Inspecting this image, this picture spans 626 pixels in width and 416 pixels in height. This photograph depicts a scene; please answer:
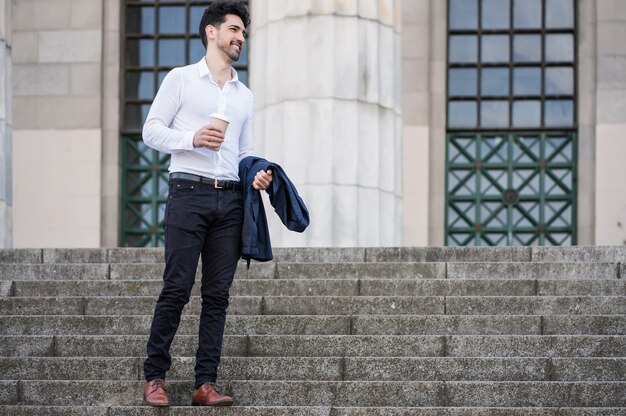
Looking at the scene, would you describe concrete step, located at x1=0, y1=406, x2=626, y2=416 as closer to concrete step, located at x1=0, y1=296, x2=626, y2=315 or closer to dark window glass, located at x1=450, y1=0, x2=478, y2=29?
concrete step, located at x1=0, y1=296, x2=626, y2=315

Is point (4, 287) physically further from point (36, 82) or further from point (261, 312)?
point (36, 82)

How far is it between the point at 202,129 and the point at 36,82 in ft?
43.1

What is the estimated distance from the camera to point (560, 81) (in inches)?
805

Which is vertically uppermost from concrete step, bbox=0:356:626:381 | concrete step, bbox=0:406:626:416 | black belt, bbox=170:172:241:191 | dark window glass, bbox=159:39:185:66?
dark window glass, bbox=159:39:185:66

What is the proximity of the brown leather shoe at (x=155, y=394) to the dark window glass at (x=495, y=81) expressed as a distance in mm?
12901

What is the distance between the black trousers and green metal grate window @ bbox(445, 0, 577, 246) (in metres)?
12.1

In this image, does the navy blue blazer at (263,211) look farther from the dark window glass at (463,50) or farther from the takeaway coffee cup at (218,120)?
the dark window glass at (463,50)

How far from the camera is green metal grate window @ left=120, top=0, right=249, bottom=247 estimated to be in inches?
824

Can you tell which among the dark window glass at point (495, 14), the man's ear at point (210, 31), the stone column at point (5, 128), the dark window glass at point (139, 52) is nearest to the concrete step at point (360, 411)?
the man's ear at point (210, 31)

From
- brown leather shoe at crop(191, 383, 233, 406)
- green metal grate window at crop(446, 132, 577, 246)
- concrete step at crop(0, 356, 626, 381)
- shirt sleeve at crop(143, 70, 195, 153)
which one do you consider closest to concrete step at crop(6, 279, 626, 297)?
concrete step at crop(0, 356, 626, 381)

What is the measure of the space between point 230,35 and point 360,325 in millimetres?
2581

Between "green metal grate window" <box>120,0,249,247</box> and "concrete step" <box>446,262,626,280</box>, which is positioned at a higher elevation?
"green metal grate window" <box>120,0,249,247</box>

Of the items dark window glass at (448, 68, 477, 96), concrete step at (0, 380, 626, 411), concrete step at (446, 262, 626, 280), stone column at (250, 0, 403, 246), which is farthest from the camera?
dark window glass at (448, 68, 477, 96)

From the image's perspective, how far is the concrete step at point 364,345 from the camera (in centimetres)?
→ 952
